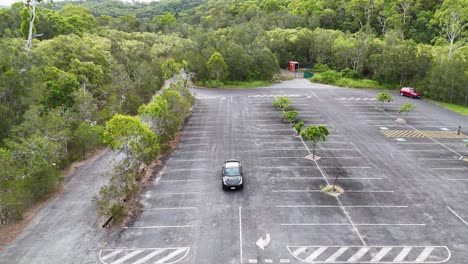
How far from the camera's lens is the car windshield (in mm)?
25128

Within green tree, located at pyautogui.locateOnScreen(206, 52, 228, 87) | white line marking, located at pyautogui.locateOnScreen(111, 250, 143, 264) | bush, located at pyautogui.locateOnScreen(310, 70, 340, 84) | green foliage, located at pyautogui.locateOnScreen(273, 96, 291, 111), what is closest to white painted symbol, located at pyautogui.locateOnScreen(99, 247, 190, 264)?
white line marking, located at pyautogui.locateOnScreen(111, 250, 143, 264)

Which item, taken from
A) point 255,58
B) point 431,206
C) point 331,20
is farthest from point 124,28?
point 431,206

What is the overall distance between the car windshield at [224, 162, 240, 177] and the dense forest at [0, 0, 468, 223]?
→ 1113cm

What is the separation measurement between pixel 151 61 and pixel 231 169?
121 feet

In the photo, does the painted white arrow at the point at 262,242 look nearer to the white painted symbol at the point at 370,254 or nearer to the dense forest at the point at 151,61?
the white painted symbol at the point at 370,254

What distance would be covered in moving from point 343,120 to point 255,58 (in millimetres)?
26267

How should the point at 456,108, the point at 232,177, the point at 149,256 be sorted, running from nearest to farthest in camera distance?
the point at 149,256 → the point at 232,177 → the point at 456,108

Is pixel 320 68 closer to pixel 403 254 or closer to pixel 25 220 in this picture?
pixel 403 254

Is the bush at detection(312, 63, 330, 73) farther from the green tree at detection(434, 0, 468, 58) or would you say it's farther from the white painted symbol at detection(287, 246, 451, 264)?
the white painted symbol at detection(287, 246, 451, 264)

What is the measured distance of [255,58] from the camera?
63531 millimetres

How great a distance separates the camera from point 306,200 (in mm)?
23266

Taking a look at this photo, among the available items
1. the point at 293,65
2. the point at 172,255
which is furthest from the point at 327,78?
the point at 172,255

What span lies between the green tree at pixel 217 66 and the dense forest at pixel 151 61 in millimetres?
165

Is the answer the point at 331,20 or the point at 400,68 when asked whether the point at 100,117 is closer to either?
the point at 400,68
